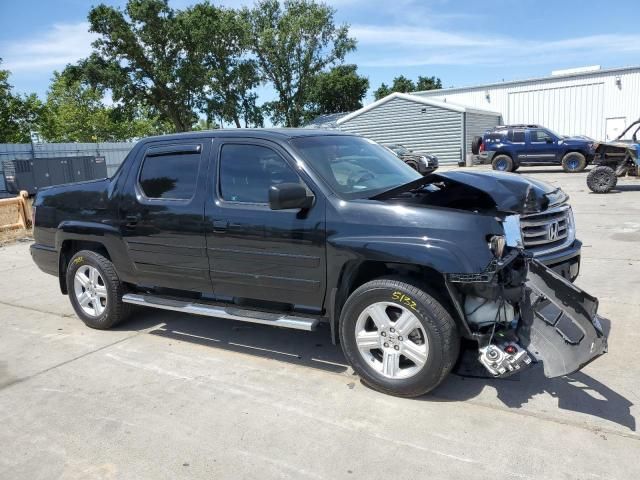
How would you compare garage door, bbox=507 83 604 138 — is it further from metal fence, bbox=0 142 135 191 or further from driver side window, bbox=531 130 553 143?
metal fence, bbox=0 142 135 191

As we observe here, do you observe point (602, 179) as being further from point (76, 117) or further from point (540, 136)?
point (76, 117)

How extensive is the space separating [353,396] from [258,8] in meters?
43.7

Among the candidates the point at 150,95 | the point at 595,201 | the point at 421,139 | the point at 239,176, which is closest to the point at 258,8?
the point at 150,95

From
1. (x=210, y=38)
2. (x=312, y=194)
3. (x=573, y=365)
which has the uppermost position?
(x=210, y=38)

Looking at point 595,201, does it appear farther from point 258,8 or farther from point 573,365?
point 258,8

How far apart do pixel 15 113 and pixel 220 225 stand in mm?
44955

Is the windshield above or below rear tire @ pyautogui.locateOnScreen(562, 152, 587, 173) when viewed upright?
above

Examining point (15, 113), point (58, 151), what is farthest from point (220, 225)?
point (15, 113)

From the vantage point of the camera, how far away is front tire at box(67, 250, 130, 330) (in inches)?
206

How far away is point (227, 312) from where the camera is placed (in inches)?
173

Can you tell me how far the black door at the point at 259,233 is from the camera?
3.94 meters

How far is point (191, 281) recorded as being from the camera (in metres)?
4.65

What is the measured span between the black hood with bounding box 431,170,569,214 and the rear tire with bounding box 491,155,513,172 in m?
20.2

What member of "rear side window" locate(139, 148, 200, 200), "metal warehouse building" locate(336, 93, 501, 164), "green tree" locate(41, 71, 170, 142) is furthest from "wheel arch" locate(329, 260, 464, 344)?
"green tree" locate(41, 71, 170, 142)
